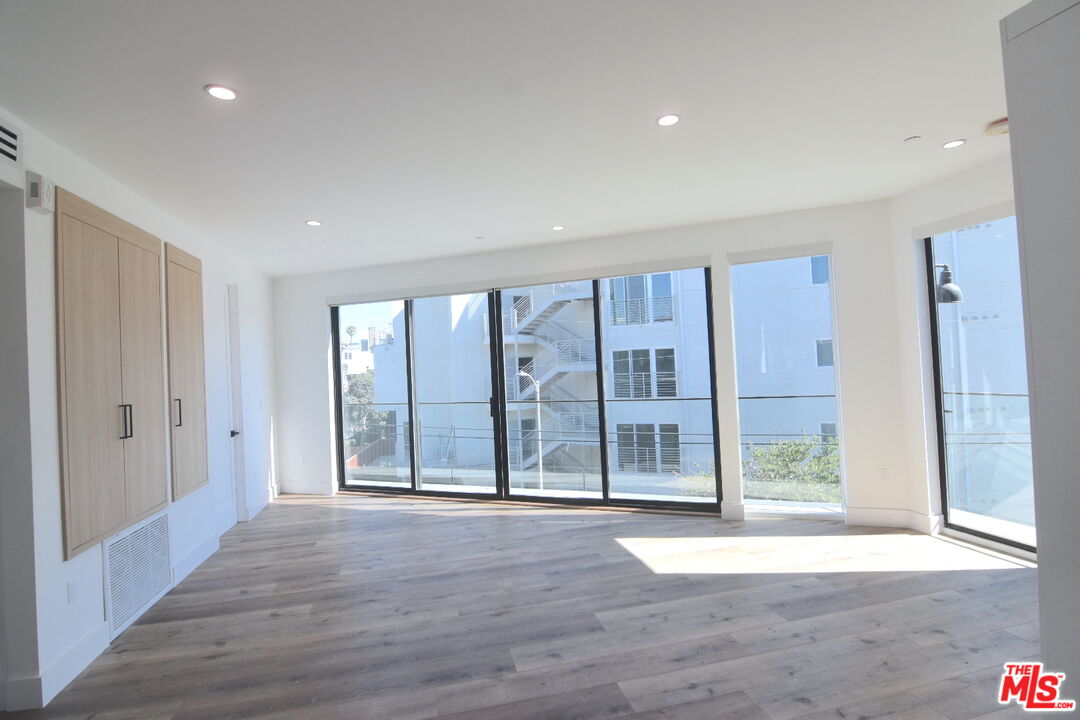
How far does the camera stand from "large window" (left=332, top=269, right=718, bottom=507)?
16.4 feet

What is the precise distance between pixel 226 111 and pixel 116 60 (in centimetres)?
44

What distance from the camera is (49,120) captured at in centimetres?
241

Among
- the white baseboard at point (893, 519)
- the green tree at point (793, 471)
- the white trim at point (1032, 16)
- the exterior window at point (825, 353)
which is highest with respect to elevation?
the white trim at point (1032, 16)

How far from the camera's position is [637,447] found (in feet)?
17.0

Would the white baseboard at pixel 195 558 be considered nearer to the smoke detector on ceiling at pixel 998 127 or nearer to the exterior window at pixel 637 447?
the exterior window at pixel 637 447

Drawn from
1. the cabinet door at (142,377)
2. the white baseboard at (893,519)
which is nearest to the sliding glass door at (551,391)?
the white baseboard at (893,519)

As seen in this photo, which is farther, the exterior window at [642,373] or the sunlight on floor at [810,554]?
the exterior window at [642,373]

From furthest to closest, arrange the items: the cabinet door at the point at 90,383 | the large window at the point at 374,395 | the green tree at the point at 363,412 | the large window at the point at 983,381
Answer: the green tree at the point at 363,412, the large window at the point at 374,395, the large window at the point at 983,381, the cabinet door at the point at 90,383

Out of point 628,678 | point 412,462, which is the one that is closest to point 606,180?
point 628,678

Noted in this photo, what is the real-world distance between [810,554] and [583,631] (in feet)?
6.48

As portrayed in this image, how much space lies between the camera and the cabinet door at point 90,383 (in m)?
2.59

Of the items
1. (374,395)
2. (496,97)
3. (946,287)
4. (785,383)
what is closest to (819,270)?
(946,287)

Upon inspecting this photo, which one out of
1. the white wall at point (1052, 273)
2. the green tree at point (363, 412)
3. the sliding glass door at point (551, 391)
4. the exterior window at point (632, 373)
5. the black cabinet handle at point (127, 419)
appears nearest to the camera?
the white wall at point (1052, 273)

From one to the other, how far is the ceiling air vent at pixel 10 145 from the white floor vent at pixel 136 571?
78.0 inches
